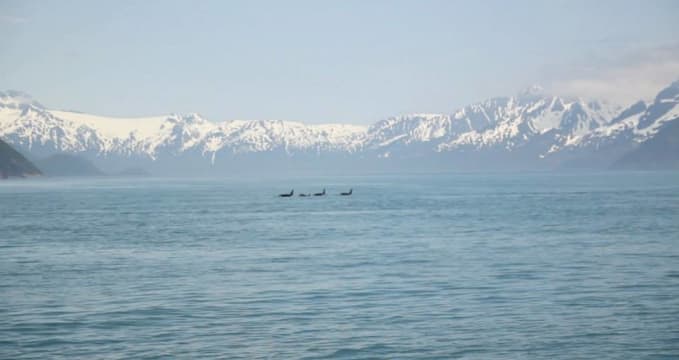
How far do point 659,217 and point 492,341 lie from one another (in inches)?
2725

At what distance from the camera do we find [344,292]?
156ft

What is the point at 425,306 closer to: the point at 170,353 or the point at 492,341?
the point at 492,341

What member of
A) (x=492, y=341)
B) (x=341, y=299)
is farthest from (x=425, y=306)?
(x=492, y=341)

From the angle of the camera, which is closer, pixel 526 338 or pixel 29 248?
pixel 526 338

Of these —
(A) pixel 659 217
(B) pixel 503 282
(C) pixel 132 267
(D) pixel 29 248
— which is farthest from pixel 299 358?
(A) pixel 659 217

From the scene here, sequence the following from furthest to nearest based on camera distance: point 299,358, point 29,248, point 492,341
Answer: point 29,248 → point 492,341 → point 299,358

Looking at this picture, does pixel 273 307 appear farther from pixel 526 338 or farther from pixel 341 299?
pixel 526 338

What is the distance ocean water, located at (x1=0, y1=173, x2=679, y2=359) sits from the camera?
35531 mm

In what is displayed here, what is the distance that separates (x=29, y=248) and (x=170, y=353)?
41.9 metres

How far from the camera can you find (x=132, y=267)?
58.9 metres

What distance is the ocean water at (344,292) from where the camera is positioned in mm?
35531

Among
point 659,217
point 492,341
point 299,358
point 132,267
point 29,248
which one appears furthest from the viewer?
point 659,217

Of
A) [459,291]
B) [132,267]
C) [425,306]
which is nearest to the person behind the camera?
[425,306]

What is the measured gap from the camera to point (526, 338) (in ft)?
119
